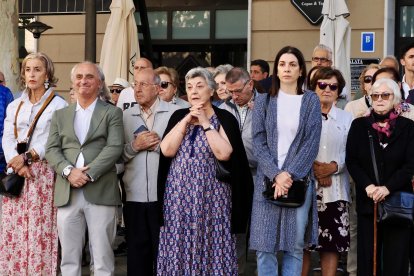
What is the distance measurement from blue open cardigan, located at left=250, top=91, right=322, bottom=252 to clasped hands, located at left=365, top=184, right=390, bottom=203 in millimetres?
500

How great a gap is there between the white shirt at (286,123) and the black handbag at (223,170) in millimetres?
425

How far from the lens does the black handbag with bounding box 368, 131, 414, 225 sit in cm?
639

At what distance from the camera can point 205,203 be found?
6.34 m

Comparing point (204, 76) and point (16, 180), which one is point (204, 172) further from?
point (16, 180)

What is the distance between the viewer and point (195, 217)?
630cm

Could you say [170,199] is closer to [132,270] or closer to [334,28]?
[132,270]

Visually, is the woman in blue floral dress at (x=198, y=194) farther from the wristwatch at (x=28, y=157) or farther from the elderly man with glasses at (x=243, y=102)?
the wristwatch at (x=28, y=157)

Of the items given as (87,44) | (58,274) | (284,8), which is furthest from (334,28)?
(58,274)

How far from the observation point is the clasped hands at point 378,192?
643 centimetres

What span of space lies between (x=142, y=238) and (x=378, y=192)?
2.11m

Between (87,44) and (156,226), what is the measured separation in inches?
200

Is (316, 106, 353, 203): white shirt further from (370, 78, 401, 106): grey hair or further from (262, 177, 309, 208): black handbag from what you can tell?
(262, 177, 309, 208): black handbag

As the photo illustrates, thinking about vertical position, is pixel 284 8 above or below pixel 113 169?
above

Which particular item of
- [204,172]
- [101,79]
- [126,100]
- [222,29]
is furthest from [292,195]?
[222,29]
